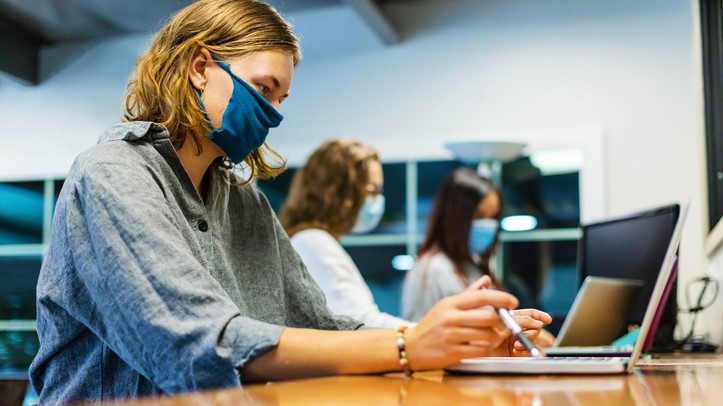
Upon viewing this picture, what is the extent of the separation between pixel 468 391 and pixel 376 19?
357 cm

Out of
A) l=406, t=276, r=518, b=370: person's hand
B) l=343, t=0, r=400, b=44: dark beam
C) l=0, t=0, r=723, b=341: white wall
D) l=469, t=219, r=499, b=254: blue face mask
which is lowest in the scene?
l=406, t=276, r=518, b=370: person's hand

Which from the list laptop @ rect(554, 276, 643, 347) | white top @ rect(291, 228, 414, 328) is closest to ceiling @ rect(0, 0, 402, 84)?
white top @ rect(291, 228, 414, 328)

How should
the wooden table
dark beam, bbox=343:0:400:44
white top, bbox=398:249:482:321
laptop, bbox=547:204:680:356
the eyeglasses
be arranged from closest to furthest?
the wooden table → laptop, bbox=547:204:680:356 → the eyeglasses → white top, bbox=398:249:482:321 → dark beam, bbox=343:0:400:44

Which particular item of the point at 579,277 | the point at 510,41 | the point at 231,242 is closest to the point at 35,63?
the point at 510,41

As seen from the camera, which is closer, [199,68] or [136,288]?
[136,288]

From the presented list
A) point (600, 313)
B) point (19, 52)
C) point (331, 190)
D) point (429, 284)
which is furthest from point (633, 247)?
point (19, 52)

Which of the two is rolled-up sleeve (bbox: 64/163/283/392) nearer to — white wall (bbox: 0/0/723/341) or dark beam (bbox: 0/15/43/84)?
white wall (bbox: 0/0/723/341)

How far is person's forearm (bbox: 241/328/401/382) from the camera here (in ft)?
3.01

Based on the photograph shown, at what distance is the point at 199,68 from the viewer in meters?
1.31

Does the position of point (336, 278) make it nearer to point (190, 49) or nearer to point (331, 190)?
point (331, 190)

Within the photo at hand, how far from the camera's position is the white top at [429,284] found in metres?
3.06

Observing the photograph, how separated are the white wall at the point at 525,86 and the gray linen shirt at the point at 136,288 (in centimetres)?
325

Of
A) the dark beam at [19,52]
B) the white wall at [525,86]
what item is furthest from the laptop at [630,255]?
the dark beam at [19,52]

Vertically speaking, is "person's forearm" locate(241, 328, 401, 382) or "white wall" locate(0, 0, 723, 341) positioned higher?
"white wall" locate(0, 0, 723, 341)
